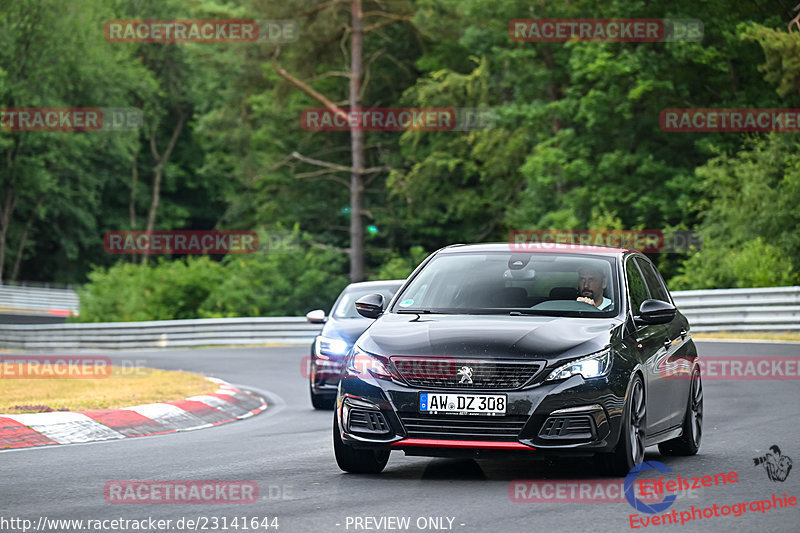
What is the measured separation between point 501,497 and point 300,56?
45.7m

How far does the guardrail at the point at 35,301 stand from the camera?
70062 millimetres

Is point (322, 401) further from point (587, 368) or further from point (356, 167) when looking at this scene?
point (356, 167)

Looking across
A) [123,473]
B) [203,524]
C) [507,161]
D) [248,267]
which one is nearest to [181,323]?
[248,267]

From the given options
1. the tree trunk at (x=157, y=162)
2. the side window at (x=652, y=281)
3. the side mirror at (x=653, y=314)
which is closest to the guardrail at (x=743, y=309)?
the side window at (x=652, y=281)

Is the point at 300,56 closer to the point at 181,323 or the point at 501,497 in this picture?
the point at 181,323

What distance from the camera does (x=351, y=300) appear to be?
1800 cm

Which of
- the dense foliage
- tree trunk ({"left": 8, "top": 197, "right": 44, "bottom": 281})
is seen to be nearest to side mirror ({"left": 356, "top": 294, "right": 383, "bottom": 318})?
the dense foliage

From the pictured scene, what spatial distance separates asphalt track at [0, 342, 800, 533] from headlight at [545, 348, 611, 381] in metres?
0.81

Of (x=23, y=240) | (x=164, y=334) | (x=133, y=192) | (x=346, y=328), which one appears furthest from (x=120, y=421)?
(x=133, y=192)

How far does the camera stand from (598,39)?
43.0 meters

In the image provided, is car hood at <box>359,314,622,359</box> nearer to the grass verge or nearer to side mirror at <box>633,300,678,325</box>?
side mirror at <box>633,300,678,325</box>

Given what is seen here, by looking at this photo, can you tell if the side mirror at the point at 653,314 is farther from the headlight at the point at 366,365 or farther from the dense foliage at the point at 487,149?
the dense foliage at the point at 487,149

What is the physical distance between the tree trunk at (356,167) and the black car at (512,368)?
130 feet

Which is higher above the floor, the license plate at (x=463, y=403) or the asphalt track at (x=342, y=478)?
the license plate at (x=463, y=403)
